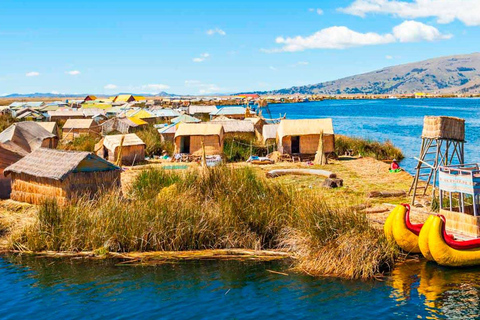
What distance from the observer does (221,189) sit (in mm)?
14703

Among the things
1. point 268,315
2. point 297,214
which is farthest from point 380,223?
point 268,315

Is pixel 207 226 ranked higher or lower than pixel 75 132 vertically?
lower

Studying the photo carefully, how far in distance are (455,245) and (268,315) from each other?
4687mm

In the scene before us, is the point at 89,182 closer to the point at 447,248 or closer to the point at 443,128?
the point at 447,248

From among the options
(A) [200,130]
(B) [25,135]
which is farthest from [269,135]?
(B) [25,135]

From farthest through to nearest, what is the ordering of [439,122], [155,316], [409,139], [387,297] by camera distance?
[409,139] < [439,122] < [387,297] < [155,316]

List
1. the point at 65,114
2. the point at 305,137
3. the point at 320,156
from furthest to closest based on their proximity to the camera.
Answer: the point at 65,114
the point at 305,137
the point at 320,156

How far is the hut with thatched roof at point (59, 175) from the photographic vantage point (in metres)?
16.5

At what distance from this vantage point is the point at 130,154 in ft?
96.1

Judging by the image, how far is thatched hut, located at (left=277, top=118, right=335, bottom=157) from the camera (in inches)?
1201

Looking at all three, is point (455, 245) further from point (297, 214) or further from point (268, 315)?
point (268, 315)

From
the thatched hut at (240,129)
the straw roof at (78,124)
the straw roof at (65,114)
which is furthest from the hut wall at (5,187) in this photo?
the straw roof at (65,114)

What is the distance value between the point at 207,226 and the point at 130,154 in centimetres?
1678

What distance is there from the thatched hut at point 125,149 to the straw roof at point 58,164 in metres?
10.4
